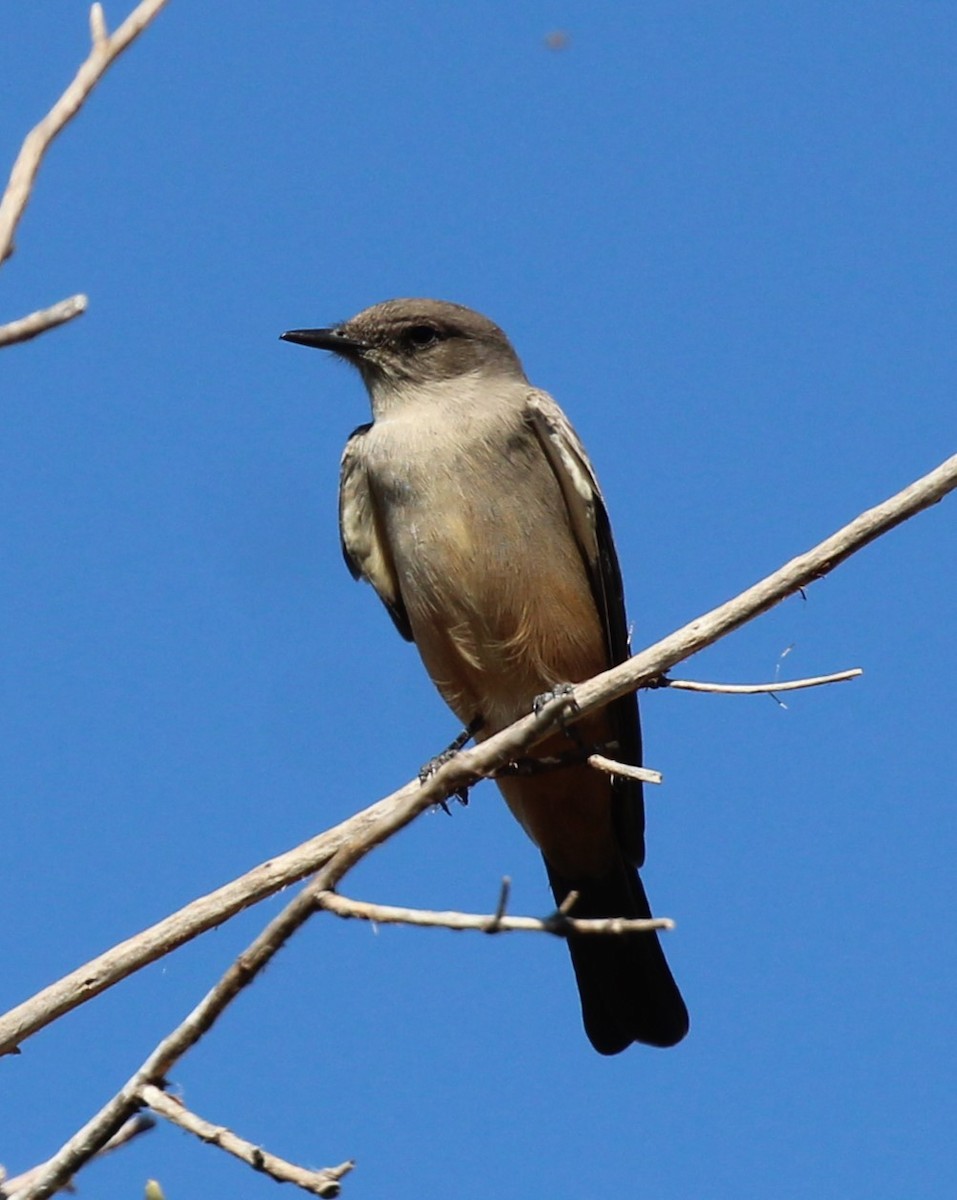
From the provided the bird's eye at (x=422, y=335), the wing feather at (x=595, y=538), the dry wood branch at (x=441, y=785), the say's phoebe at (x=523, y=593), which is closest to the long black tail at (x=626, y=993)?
the say's phoebe at (x=523, y=593)

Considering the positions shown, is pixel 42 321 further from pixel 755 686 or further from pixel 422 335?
pixel 422 335

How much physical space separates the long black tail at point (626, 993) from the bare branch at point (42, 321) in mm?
5253

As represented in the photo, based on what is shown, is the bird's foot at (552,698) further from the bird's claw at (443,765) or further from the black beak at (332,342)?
the black beak at (332,342)

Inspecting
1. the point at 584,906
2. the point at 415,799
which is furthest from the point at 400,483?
the point at 415,799

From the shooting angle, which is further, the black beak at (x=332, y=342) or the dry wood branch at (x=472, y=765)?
the black beak at (x=332, y=342)

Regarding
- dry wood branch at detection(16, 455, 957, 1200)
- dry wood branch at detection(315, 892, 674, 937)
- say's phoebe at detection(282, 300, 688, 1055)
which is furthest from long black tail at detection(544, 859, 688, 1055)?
dry wood branch at detection(315, 892, 674, 937)

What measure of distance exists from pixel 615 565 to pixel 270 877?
3.24 meters

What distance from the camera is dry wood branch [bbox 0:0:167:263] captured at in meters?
3.74

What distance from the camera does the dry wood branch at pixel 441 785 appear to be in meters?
4.43

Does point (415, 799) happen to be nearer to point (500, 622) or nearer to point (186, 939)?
point (186, 939)

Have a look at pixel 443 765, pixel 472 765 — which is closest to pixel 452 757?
pixel 443 765

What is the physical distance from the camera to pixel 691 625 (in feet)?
17.3

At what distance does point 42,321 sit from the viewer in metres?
3.36

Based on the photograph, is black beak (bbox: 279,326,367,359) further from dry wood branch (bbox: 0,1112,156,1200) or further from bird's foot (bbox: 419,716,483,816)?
dry wood branch (bbox: 0,1112,156,1200)
